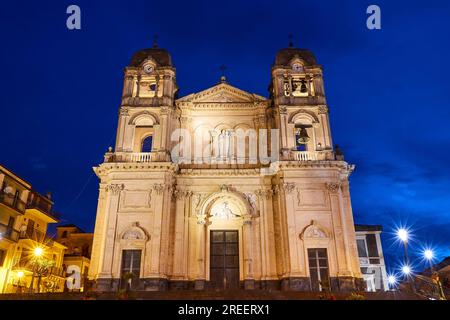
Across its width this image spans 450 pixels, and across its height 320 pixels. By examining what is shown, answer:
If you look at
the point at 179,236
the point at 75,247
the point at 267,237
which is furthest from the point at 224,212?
the point at 75,247

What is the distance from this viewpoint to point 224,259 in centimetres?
2555

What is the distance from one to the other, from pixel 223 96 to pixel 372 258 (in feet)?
57.7

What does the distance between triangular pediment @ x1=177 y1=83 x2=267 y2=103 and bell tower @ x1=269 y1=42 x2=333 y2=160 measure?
195 cm

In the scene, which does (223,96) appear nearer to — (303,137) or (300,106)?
(300,106)

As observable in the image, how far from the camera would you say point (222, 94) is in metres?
30.2

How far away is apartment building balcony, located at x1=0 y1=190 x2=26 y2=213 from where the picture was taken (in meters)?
30.7

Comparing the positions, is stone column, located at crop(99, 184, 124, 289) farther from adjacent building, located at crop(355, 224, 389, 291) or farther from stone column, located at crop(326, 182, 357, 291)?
adjacent building, located at crop(355, 224, 389, 291)

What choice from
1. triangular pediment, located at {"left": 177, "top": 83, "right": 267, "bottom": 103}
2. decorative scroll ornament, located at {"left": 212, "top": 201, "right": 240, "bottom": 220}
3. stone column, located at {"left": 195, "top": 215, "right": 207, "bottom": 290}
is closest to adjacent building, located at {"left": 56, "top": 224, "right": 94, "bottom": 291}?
stone column, located at {"left": 195, "top": 215, "right": 207, "bottom": 290}

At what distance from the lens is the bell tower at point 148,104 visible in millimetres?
27531

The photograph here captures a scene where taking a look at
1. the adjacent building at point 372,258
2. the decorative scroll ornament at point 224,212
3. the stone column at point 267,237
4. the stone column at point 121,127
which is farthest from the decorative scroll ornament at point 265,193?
the adjacent building at point 372,258

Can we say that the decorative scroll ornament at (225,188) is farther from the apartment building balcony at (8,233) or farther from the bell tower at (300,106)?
the apartment building balcony at (8,233)

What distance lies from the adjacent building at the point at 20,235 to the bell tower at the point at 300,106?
1931 centimetres

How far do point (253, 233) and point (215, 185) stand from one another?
407 centimetres
